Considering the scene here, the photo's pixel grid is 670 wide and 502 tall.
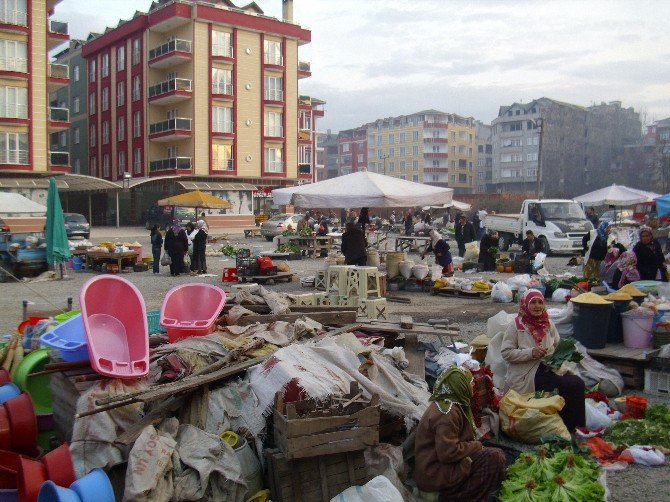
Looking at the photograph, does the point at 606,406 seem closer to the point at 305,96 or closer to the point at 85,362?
the point at 85,362

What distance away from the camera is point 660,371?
7504 mm

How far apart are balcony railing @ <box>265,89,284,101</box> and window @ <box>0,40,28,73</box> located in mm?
16961

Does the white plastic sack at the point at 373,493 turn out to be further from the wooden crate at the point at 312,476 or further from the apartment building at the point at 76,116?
the apartment building at the point at 76,116

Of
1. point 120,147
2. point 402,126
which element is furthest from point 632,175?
point 120,147

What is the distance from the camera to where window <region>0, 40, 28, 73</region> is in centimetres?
3812

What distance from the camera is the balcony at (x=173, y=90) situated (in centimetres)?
4616

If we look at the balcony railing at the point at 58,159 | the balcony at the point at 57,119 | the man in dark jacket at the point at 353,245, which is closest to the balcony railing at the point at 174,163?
the balcony railing at the point at 58,159

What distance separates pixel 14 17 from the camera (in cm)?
3825

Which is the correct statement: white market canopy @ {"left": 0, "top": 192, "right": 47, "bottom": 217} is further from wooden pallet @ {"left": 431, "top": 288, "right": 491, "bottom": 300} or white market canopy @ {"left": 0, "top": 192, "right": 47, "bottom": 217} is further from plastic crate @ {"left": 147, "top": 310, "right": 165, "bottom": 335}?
plastic crate @ {"left": 147, "top": 310, "right": 165, "bottom": 335}

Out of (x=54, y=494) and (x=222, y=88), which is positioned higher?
(x=222, y=88)

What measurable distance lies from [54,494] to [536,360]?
4407 millimetres

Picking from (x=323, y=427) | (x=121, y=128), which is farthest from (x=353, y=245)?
(x=121, y=128)

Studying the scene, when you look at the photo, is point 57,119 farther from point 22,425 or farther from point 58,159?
point 22,425

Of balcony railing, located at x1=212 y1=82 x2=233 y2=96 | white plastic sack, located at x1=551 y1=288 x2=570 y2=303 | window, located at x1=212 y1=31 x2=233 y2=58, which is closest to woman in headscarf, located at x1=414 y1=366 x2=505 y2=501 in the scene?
white plastic sack, located at x1=551 y1=288 x2=570 y2=303
